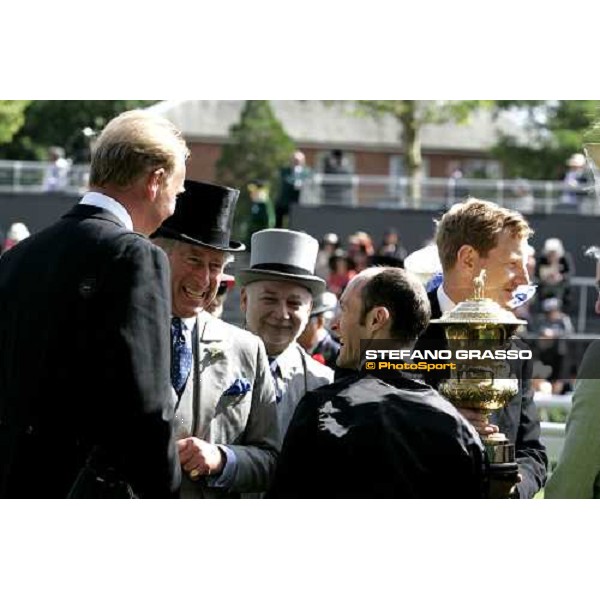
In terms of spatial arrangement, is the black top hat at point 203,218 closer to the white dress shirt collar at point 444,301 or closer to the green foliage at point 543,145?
the white dress shirt collar at point 444,301

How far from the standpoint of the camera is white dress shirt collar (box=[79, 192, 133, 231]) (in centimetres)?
399

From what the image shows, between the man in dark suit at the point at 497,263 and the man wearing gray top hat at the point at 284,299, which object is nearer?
the man in dark suit at the point at 497,263

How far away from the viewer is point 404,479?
4.05m

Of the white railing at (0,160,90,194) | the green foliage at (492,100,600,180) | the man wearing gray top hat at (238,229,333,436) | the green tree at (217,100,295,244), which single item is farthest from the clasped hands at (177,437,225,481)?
the green foliage at (492,100,600,180)

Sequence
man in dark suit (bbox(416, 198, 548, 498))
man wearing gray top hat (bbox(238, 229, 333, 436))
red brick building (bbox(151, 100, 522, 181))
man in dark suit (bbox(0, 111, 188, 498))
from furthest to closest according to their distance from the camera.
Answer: red brick building (bbox(151, 100, 522, 181)), man wearing gray top hat (bbox(238, 229, 333, 436)), man in dark suit (bbox(416, 198, 548, 498)), man in dark suit (bbox(0, 111, 188, 498))

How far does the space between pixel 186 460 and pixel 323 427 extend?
0.58 meters

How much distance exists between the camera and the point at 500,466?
4.38 meters

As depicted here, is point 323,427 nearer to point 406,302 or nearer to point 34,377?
point 406,302

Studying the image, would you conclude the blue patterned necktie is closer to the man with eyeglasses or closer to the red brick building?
the man with eyeglasses

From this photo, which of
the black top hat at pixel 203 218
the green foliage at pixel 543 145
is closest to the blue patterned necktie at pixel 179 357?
the black top hat at pixel 203 218

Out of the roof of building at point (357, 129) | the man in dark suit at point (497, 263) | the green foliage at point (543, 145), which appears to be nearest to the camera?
the man in dark suit at point (497, 263)

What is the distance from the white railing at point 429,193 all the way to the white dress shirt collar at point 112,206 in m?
18.7

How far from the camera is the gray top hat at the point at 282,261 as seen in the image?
5.67 meters

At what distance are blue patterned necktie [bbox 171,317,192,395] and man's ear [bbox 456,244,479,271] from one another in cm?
103
